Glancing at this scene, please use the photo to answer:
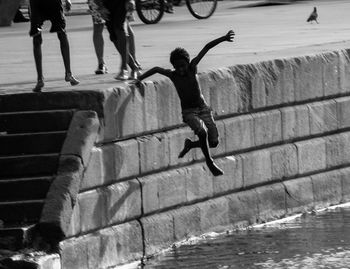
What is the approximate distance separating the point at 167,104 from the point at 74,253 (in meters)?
2.10

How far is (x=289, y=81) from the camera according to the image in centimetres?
1611

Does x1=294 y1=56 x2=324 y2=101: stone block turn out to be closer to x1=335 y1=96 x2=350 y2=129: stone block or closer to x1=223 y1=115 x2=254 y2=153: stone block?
x1=335 y1=96 x2=350 y2=129: stone block

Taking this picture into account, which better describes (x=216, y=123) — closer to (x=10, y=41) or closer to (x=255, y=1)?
(x=10, y=41)

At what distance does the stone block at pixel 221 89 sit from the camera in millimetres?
14695

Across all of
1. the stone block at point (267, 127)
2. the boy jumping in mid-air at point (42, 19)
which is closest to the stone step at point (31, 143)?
the boy jumping in mid-air at point (42, 19)

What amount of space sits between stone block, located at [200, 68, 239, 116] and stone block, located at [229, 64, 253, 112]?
0.06 metres

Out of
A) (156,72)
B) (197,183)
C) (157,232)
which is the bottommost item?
(157,232)

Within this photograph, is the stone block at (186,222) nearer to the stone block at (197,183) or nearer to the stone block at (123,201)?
the stone block at (197,183)

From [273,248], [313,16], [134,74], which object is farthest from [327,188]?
[313,16]

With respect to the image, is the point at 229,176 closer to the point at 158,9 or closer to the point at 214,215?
the point at 214,215

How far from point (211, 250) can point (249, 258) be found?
547 millimetres

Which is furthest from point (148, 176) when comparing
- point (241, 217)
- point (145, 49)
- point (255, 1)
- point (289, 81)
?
point (255, 1)

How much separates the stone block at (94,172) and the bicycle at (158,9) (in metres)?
12.5

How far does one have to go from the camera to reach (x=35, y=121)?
13.1m
